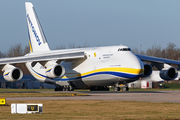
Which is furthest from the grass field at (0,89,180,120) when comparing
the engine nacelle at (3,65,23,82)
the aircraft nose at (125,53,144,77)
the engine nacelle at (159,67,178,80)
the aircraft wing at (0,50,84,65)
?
the engine nacelle at (159,67,178,80)

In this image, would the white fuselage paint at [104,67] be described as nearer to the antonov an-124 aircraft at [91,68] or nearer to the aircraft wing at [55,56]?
the antonov an-124 aircraft at [91,68]

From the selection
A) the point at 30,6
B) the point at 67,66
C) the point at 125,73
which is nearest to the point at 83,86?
the point at 67,66

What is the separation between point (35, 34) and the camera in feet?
137

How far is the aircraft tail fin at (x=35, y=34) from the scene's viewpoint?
4138cm

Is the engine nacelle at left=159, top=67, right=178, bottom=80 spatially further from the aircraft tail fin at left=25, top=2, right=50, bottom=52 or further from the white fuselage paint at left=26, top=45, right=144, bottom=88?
the aircraft tail fin at left=25, top=2, right=50, bottom=52

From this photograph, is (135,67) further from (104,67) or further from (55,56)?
(55,56)

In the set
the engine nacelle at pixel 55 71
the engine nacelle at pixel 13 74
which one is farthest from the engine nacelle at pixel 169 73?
the engine nacelle at pixel 13 74

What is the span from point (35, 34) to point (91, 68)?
11.5 meters

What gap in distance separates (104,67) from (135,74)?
3.40 metres

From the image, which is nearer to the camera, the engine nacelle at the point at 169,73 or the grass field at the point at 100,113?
the grass field at the point at 100,113

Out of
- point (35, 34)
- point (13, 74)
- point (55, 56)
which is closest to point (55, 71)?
point (55, 56)

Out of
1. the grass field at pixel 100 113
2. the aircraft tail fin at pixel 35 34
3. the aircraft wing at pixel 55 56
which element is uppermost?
the aircraft tail fin at pixel 35 34

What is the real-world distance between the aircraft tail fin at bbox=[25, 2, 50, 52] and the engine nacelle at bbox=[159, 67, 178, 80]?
14.2m

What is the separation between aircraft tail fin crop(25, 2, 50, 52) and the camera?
136 feet
